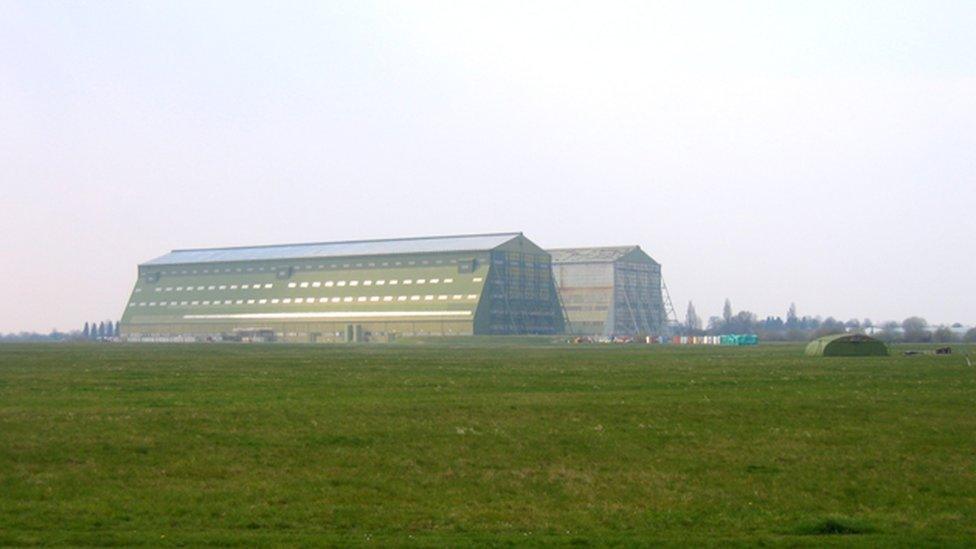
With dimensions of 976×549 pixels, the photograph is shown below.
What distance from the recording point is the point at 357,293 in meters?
168

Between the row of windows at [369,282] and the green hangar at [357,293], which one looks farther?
the row of windows at [369,282]

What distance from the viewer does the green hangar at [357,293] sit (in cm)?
16100

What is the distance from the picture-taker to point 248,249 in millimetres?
191250

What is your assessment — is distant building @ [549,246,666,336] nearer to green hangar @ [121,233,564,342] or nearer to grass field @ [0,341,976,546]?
green hangar @ [121,233,564,342]

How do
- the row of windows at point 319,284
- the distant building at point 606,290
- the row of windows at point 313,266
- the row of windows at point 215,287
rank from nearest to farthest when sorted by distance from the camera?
the row of windows at point 319,284 < the row of windows at point 313,266 < the row of windows at point 215,287 < the distant building at point 606,290

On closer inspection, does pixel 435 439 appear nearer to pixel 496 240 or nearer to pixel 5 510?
pixel 5 510

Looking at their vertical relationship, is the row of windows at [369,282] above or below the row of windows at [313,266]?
Answer: below

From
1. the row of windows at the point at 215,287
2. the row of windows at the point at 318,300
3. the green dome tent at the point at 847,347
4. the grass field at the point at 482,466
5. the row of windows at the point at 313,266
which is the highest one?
the row of windows at the point at 313,266

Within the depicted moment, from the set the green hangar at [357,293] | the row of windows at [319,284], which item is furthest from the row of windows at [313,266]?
the row of windows at [319,284]

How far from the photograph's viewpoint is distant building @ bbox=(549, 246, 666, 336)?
586ft

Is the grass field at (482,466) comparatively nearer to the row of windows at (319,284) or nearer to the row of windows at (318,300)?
the row of windows at (318,300)

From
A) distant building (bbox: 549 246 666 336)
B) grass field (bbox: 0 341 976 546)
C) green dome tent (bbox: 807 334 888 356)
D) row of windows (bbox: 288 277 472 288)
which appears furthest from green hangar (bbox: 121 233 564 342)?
grass field (bbox: 0 341 976 546)

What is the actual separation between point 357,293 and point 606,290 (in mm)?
40799

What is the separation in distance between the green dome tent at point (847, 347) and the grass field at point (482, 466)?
4045 cm
